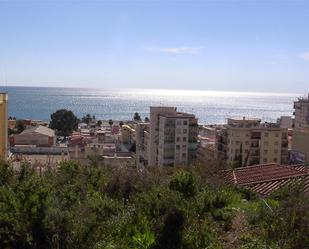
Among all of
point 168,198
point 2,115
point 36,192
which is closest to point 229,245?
point 168,198

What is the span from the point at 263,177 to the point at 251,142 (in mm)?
30976

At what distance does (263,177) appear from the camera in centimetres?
1451

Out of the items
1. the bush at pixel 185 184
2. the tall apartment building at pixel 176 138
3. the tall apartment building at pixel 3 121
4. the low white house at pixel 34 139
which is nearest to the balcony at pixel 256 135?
the tall apartment building at pixel 176 138

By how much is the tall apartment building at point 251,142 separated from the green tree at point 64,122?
28149 mm

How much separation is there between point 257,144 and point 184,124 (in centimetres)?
713

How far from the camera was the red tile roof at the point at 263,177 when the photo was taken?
13193mm

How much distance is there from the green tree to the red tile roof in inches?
2118

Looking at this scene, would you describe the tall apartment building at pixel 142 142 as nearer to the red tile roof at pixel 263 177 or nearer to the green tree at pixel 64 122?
the green tree at pixel 64 122

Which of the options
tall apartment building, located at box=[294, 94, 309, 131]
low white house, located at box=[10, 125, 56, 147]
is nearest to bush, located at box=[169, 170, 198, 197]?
low white house, located at box=[10, 125, 56, 147]

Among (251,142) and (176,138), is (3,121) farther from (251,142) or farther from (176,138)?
(251,142)

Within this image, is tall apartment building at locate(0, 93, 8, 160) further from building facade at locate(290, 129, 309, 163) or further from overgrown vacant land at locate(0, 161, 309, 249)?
building facade at locate(290, 129, 309, 163)

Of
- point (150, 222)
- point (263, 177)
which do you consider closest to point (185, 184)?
point (150, 222)

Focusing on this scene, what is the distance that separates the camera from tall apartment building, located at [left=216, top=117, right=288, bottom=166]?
4411 cm

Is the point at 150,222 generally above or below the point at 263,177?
above
